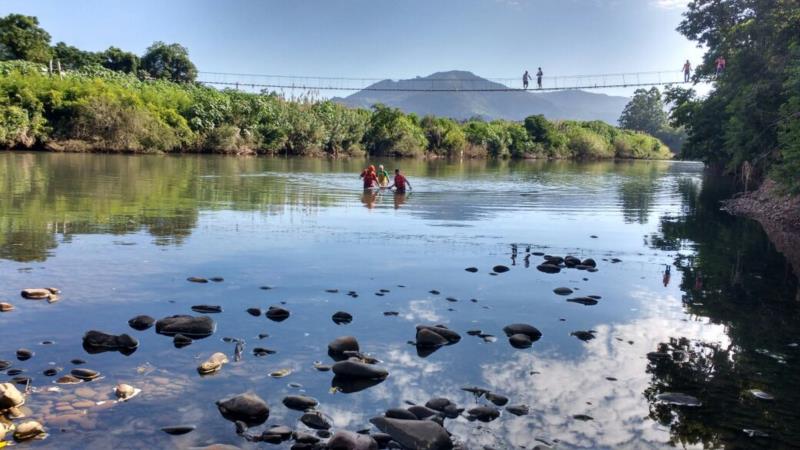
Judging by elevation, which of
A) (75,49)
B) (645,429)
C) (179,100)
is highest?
(75,49)

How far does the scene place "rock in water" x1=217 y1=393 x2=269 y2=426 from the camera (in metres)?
7.12

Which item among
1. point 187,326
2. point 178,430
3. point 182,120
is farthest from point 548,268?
point 182,120

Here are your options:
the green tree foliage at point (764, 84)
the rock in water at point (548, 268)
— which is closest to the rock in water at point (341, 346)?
the rock in water at point (548, 268)

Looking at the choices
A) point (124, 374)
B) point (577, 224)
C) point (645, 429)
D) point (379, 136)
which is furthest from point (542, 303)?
point (379, 136)

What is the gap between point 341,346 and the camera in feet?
30.5

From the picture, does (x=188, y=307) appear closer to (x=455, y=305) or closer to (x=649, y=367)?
(x=455, y=305)

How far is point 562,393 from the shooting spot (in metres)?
8.30

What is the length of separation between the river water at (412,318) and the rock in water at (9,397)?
0.48 ft

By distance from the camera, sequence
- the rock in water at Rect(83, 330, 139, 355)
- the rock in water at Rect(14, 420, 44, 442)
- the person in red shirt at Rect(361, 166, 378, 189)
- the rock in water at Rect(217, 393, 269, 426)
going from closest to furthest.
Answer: the rock in water at Rect(14, 420, 44, 442), the rock in water at Rect(217, 393, 269, 426), the rock in water at Rect(83, 330, 139, 355), the person in red shirt at Rect(361, 166, 378, 189)

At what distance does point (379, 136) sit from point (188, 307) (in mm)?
91218

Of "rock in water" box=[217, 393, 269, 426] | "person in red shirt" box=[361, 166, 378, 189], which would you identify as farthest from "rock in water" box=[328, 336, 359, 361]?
"person in red shirt" box=[361, 166, 378, 189]

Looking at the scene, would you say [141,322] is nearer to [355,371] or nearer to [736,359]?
[355,371]

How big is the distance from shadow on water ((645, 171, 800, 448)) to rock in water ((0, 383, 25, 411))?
711cm

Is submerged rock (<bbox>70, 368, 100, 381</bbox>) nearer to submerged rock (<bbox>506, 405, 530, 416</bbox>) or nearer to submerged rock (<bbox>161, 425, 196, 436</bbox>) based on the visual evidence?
submerged rock (<bbox>161, 425, 196, 436</bbox>)
